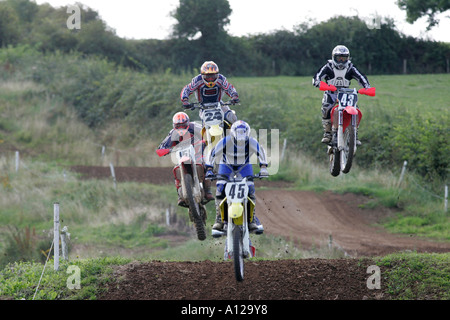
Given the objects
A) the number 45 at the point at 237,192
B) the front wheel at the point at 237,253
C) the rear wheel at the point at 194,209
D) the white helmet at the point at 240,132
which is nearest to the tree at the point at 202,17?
the rear wheel at the point at 194,209

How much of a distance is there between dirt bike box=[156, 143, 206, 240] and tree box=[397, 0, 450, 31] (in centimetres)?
828

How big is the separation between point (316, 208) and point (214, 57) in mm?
13376

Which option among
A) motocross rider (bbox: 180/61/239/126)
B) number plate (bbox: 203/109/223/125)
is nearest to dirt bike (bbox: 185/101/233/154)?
number plate (bbox: 203/109/223/125)

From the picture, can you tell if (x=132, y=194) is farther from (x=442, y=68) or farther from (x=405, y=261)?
(x=405, y=261)

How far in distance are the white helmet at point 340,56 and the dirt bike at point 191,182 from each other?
3.27 m

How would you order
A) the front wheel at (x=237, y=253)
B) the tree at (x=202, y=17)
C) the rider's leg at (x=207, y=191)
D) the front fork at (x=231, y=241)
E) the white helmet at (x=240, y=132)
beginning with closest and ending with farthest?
the front wheel at (x=237, y=253), the front fork at (x=231, y=241), the white helmet at (x=240, y=132), the rider's leg at (x=207, y=191), the tree at (x=202, y=17)

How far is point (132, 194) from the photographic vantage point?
24844 millimetres

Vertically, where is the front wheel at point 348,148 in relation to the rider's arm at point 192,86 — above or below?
below

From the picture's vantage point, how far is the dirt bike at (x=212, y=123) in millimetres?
12000

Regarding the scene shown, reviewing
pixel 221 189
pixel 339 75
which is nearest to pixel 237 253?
pixel 221 189

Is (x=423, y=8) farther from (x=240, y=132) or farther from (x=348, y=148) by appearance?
(x=240, y=132)

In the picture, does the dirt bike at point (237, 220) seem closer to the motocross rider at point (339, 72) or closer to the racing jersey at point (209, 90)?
the racing jersey at point (209, 90)

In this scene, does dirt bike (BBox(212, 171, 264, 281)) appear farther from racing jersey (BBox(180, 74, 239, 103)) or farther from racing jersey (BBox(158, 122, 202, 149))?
racing jersey (BBox(180, 74, 239, 103))

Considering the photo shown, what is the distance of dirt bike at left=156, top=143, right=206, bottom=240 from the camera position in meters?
11.3
